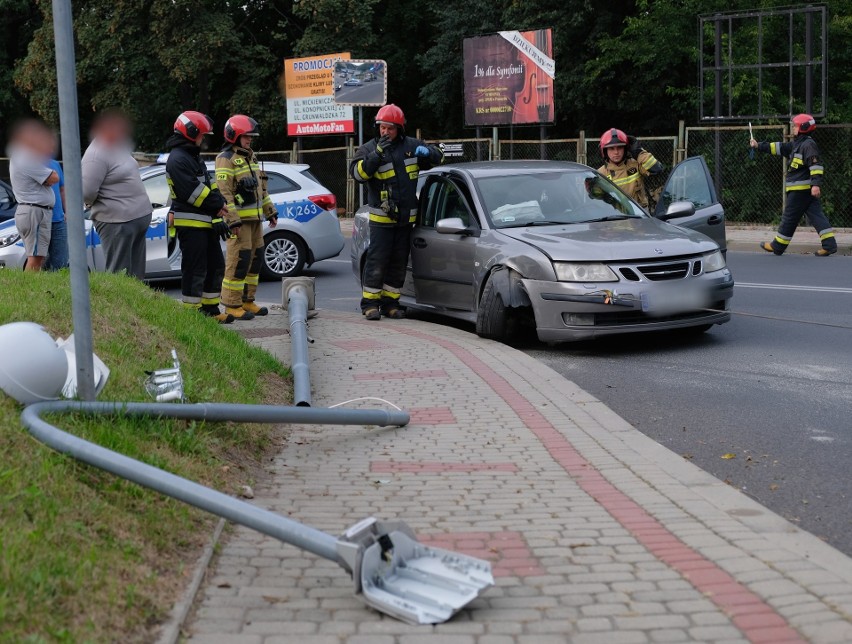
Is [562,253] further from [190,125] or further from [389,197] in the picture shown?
[190,125]

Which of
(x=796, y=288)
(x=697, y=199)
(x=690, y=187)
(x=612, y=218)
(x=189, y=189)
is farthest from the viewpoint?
(x=796, y=288)

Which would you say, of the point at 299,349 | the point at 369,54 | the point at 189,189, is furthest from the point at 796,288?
the point at 369,54

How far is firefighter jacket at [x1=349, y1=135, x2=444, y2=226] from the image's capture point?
1141 centimetres

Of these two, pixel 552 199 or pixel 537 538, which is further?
pixel 552 199

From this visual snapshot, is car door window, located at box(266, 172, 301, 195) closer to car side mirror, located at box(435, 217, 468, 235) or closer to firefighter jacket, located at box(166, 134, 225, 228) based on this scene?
firefighter jacket, located at box(166, 134, 225, 228)

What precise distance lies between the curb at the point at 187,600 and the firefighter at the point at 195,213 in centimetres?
634

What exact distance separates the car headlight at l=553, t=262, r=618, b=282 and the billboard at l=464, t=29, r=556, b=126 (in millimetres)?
20371

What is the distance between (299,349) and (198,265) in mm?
3004

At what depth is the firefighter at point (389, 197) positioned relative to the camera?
37.5 feet

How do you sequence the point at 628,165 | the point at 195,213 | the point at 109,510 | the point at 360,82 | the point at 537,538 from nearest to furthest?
the point at 109,510 < the point at 537,538 < the point at 195,213 < the point at 628,165 < the point at 360,82

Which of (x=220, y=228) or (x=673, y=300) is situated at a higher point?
(x=220, y=228)

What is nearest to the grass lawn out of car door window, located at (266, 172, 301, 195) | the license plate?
the license plate

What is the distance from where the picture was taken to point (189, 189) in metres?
10.7

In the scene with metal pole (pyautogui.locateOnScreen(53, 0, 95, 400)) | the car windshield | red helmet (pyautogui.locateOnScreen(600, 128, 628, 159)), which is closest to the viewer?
metal pole (pyautogui.locateOnScreen(53, 0, 95, 400))
